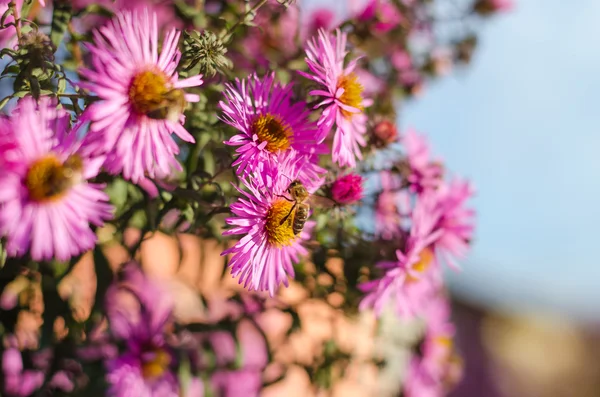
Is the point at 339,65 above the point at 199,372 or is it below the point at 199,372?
above

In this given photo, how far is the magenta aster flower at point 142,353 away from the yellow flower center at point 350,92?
13.8 inches

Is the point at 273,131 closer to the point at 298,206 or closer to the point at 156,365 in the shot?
the point at 298,206

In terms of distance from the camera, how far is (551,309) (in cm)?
307

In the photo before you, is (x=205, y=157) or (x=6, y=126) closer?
(x=6, y=126)

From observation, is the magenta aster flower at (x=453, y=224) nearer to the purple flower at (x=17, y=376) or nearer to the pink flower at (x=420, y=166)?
the pink flower at (x=420, y=166)

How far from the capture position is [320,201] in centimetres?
59

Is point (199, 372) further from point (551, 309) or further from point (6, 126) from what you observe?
point (551, 309)

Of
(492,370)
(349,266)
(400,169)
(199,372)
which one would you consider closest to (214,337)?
(199,372)

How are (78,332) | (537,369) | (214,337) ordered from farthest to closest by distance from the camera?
(537,369)
(214,337)
(78,332)

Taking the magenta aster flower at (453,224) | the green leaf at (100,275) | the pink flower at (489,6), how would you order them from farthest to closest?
the pink flower at (489,6)
the magenta aster flower at (453,224)
the green leaf at (100,275)

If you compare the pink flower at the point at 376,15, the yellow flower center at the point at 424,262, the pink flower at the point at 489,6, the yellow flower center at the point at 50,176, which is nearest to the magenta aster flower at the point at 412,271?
the yellow flower center at the point at 424,262

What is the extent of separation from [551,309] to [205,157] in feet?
9.48

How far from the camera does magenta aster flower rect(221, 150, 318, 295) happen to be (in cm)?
50

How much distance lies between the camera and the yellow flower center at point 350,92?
1.88ft
